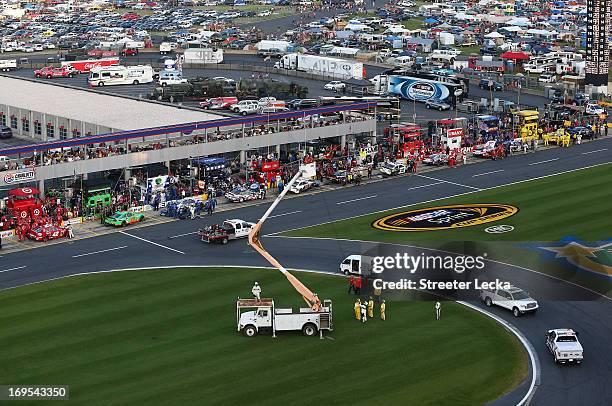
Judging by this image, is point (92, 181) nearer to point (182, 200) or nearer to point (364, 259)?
point (182, 200)

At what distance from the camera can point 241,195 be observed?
98750 mm

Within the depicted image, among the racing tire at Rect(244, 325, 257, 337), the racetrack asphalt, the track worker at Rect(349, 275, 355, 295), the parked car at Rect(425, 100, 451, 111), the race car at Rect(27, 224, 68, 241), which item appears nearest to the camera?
the racetrack asphalt

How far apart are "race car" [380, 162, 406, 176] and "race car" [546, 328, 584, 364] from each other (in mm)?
45271

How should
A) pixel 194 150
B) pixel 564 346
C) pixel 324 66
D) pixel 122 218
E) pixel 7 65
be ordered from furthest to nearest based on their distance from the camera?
pixel 7 65
pixel 324 66
pixel 194 150
pixel 122 218
pixel 564 346

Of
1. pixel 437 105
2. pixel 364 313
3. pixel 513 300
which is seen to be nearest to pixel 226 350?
pixel 364 313

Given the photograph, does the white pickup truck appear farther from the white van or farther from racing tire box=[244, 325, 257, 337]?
the white van

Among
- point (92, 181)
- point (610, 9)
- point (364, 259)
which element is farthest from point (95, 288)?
point (610, 9)

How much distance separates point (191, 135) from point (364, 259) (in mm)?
35779

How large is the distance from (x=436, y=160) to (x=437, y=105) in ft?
106

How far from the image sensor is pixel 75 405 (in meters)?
55.8

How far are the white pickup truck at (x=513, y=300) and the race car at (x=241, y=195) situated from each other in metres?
32.9

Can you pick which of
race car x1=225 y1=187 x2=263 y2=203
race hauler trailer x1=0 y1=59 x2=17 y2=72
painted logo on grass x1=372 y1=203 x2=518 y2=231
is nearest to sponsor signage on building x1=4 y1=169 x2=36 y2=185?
race car x1=225 y1=187 x2=263 y2=203

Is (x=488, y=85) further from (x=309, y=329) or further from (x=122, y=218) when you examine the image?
(x=309, y=329)

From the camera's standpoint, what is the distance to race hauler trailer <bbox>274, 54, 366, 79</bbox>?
164 meters
